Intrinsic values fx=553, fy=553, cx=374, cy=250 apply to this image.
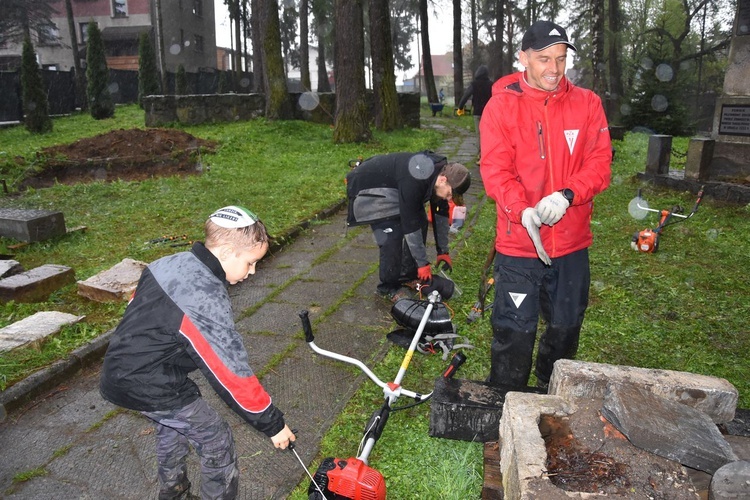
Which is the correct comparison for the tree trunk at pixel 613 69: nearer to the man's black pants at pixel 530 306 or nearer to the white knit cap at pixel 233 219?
the man's black pants at pixel 530 306

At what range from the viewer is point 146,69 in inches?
977

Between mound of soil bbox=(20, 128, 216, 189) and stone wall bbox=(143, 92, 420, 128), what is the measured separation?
3629mm

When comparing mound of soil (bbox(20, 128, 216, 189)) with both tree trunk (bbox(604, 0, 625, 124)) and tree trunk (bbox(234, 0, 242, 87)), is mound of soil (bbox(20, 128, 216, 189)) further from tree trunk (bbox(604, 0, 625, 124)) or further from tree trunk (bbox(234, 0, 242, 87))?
tree trunk (bbox(234, 0, 242, 87))

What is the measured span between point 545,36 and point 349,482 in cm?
245

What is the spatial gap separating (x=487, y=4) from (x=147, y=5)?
75.6ft

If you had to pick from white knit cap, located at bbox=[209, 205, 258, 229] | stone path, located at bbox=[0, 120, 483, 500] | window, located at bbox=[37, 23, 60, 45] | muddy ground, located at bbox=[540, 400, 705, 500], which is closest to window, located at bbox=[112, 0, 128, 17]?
window, located at bbox=[37, 23, 60, 45]

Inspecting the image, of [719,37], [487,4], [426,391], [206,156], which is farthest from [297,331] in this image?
[719,37]

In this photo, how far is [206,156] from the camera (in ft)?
39.1

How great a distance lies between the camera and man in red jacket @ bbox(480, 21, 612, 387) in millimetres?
2926

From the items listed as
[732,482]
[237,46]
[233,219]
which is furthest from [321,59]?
[732,482]

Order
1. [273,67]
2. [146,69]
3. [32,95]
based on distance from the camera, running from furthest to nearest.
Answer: [146,69] < [32,95] < [273,67]

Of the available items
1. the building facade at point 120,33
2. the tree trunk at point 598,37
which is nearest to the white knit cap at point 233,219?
the tree trunk at point 598,37

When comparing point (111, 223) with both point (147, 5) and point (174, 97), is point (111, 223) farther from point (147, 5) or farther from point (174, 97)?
point (147, 5)

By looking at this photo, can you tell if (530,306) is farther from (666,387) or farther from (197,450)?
(197,450)
